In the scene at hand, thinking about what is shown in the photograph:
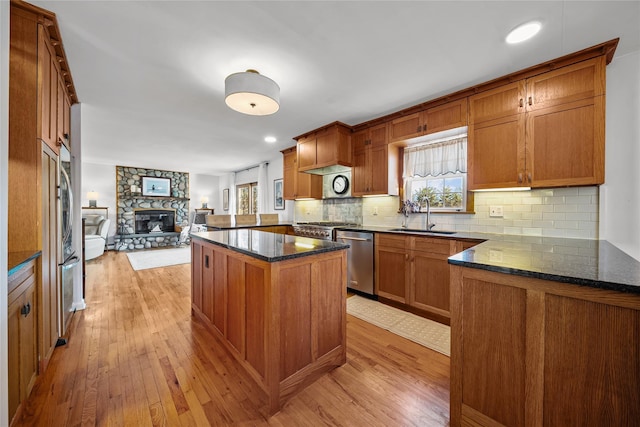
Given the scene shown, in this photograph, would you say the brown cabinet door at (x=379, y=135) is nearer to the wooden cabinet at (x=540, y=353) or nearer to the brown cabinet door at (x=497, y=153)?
the brown cabinet door at (x=497, y=153)

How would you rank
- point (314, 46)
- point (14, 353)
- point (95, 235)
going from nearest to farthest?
point (14, 353)
point (314, 46)
point (95, 235)

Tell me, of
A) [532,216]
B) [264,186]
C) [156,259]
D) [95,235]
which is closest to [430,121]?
[532,216]

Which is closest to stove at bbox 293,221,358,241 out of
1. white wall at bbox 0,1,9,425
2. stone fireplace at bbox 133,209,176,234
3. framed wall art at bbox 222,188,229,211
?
white wall at bbox 0,1,9,425

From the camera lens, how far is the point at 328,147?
3719 millimetres

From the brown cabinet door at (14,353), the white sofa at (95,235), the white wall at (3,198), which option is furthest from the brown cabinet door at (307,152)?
the white sofa at (95,235)

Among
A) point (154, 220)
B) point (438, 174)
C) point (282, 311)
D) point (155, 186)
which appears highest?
point (155, 186)

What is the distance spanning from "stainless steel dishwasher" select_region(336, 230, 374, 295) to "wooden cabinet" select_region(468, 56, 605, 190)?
4.44 ft

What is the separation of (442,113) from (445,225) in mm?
1316

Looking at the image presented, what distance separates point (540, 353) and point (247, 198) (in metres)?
7.50

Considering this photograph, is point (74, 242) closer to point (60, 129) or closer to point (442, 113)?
point (60, 129)

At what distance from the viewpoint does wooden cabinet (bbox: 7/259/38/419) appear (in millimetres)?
1206

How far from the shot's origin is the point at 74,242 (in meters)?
2.74

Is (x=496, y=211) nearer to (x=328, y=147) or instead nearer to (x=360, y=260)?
(x=360, y=260)

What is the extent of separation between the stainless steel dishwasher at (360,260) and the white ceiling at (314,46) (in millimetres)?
1658
